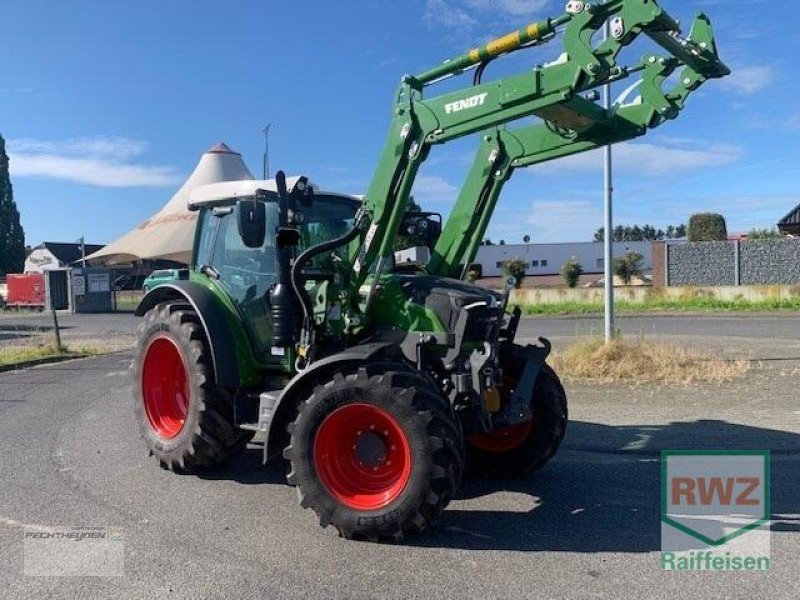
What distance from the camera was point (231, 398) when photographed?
249 inches

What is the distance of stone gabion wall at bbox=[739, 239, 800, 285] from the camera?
29.3m

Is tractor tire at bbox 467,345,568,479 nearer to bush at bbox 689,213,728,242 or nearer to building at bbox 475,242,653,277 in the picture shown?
bush at bbox 689,213,728,242

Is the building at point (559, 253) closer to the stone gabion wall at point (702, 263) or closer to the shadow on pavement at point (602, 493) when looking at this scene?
the stone gabion wall at point (702, 263)

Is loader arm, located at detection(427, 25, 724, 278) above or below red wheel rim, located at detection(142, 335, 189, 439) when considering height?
above

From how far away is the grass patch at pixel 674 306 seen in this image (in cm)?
2647

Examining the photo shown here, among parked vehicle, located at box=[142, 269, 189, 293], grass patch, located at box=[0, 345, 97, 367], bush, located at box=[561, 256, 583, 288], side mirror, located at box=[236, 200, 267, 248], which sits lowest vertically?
grass patch, located at box=[0, 345, 97, 367]

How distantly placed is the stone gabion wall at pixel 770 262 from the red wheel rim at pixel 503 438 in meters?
27.0

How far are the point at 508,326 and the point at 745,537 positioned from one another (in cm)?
249

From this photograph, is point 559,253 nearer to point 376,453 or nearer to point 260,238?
point 260,238

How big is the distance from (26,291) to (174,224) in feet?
36.9

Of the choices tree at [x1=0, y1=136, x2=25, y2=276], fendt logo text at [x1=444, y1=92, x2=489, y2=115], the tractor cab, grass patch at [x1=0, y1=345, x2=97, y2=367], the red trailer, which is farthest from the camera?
tree at [x1=0, y1=136, x2=25, y2=276]

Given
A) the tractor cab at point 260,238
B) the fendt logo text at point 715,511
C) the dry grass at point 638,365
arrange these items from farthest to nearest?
1. the dry grass at point 638,365
2. the tractor cab at point 260,238
3. the fendt logo text at point 715,511

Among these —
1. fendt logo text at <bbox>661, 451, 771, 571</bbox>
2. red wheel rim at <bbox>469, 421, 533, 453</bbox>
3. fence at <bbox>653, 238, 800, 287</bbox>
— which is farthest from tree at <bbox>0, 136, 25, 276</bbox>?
fendt logo text at <bbox>661, 451, 771, 571</bbox>

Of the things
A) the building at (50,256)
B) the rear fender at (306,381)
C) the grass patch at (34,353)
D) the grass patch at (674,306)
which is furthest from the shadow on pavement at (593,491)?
the building at (50,256)
